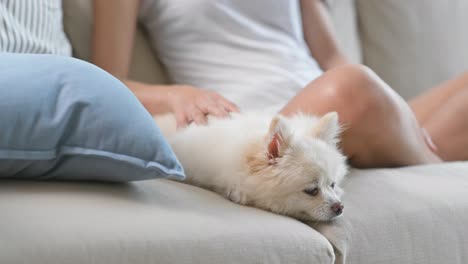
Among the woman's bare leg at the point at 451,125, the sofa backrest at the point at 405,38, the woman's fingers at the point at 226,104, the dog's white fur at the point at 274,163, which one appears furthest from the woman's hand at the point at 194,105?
the sofa backrest at the point at 405,38

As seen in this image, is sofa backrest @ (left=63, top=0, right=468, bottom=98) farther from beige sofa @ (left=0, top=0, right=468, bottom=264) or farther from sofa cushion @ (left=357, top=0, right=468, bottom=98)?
beige sofa @ (left=0, top=0, right=468, bottom=264)

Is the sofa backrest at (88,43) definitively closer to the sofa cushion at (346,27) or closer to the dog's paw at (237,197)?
the sofa cushion at (346,27)

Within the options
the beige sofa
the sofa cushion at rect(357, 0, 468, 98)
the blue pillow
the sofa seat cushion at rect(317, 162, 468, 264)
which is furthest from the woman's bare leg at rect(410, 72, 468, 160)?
the blue pillow

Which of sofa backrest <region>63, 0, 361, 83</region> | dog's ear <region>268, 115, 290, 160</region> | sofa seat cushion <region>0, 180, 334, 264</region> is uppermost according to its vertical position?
dog's ear <region>268, 115, 290, 160</region>

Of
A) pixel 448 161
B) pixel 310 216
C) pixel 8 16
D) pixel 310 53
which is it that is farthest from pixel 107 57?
pixel 448 161

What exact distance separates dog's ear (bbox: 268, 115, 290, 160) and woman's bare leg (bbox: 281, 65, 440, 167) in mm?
223

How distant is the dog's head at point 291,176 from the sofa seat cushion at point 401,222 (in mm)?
42

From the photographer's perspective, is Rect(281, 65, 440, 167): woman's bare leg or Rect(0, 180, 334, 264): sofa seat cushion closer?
Rect(0, 180, 334, 264): sofa seat cushion

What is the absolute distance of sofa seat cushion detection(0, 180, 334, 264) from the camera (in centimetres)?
87

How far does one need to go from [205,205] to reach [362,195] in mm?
327

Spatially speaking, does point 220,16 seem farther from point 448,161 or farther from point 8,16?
point 448,161

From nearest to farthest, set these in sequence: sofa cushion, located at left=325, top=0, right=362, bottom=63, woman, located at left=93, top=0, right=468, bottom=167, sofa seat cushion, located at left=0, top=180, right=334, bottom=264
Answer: sofa seat cushion, located at left=0, top=180, right=334, bottom=264, woman, located at left=93, top=0, right=468, bottom=167, sofa cushion, located at left=325, top=0, right=362, bottom=63

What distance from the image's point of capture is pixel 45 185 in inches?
40.3

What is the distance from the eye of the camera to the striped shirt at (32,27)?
142 centimetres
